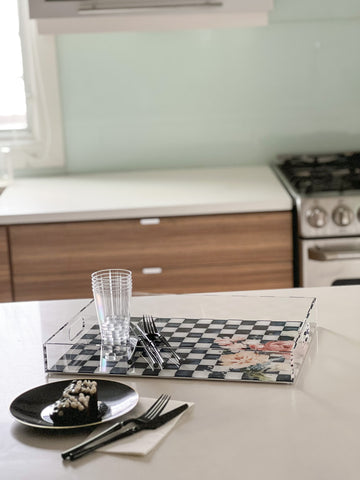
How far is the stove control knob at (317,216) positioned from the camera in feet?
9.23

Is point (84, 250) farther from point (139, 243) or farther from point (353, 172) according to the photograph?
point (353, 172)

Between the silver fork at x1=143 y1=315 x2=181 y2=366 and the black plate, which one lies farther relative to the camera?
the silver fork at x1=143 y1=315 x2=181 y2=366

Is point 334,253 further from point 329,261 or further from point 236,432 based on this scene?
point 236,432

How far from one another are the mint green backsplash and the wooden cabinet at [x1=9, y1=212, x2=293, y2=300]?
735 mm

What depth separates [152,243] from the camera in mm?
2889

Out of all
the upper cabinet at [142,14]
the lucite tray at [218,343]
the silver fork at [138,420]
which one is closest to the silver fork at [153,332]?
the lucite tray at [218,343]

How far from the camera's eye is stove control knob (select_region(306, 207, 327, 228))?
2814 mm

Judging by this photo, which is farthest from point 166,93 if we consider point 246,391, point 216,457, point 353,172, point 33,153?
point 216,457

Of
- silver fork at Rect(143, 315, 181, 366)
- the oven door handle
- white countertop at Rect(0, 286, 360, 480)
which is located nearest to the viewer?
white countertop at Rect(0, 286, 360, 480)

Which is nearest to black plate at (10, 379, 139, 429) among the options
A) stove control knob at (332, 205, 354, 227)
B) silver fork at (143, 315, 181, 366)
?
silver fork at (143, 315, 181, 366)

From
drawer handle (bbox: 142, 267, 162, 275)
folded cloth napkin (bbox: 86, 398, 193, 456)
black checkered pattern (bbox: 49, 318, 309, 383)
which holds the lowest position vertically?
drawer handle (bbox: 142, 267, 162, 275)

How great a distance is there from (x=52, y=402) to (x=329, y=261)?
174cm

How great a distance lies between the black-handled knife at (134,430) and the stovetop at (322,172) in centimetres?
180

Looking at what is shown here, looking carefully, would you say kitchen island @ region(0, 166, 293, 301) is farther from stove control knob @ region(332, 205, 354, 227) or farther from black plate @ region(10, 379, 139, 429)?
black plate @ region(10, 379, 139, 429)
